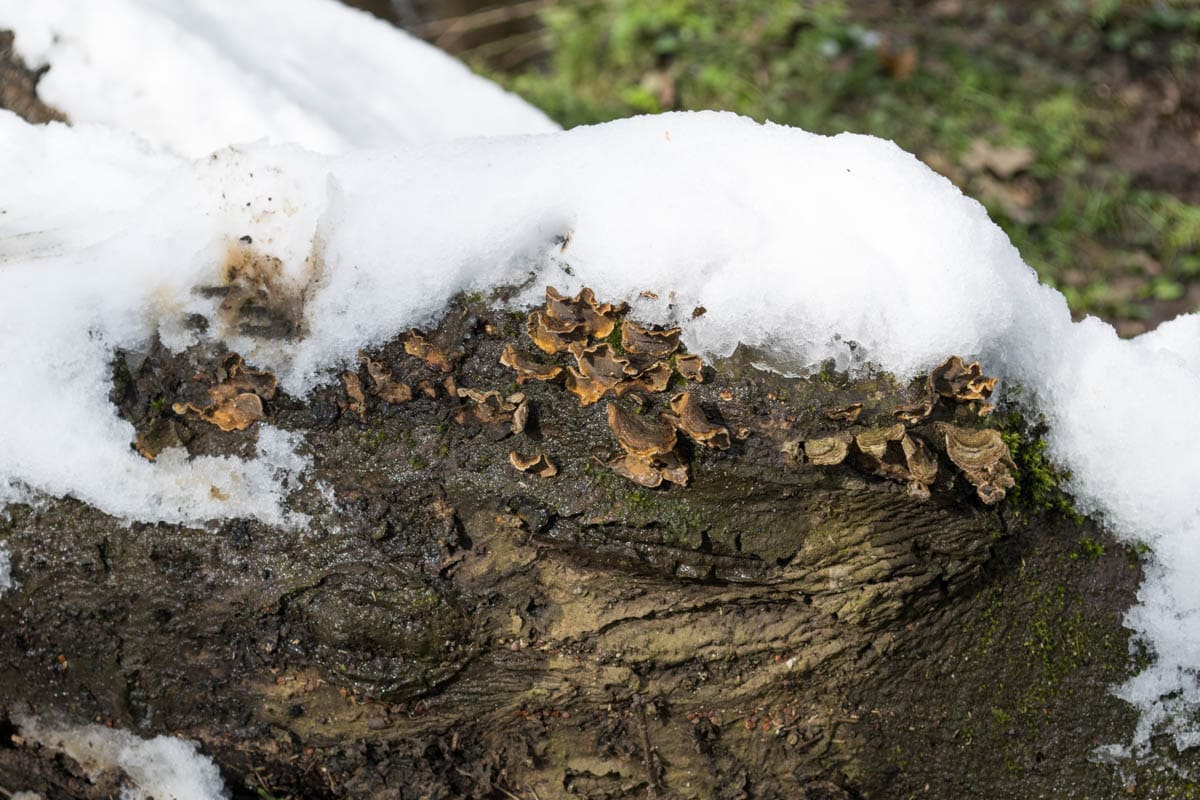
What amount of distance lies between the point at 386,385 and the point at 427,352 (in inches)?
4.4

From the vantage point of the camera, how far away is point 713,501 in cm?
200

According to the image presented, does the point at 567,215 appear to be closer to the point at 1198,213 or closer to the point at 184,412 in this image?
the point at 184,412

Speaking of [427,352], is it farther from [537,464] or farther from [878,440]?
[878,440]

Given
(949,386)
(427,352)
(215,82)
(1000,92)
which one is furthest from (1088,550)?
(1000,92)

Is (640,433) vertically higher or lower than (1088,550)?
higher

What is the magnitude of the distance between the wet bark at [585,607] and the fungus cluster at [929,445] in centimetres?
3

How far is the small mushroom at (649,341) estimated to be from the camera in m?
1.97

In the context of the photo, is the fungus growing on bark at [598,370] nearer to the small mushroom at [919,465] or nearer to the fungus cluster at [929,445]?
the fungus cluster at [929,445]

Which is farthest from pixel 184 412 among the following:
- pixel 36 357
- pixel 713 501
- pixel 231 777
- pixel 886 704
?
pixel 886 704

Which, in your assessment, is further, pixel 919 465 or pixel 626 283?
pixel 626 283

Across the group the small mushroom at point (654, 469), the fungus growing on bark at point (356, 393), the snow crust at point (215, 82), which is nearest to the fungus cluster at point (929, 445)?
the small mushroom at point (654, 469)

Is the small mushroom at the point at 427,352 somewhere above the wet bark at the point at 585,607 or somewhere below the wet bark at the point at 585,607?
above

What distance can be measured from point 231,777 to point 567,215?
1567 mm

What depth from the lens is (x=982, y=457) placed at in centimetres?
195
